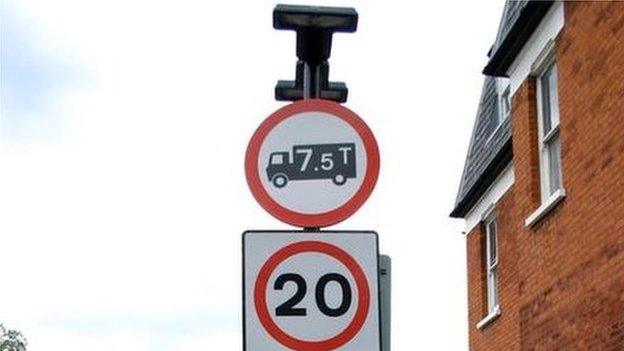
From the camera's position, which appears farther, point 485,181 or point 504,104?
point 485,181

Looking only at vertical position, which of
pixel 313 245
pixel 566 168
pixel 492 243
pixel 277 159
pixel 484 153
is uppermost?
pixel 484 153

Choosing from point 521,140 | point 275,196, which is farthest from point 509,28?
point 275,196

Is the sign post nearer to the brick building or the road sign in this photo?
the road sign

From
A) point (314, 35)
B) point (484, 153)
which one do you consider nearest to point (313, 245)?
point (314, 35)

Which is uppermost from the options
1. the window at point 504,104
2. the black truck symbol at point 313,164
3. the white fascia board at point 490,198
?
the window at point 504,104

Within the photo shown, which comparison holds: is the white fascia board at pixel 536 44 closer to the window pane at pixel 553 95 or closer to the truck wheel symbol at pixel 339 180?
the window pane at pixel 553 95

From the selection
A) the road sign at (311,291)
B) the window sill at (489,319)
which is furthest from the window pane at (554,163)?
the road sign at (311,291)

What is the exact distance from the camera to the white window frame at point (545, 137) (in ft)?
39.6

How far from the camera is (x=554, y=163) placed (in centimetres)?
1241

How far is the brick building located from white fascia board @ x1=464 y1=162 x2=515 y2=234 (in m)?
0.36

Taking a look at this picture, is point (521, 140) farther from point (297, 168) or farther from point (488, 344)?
point (297, 168)

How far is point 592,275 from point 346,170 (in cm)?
567

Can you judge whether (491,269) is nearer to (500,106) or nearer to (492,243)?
(492,243)

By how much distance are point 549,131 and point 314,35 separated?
670cm
